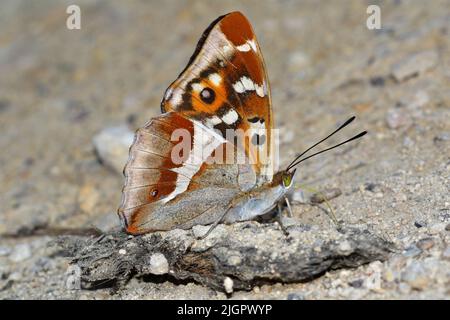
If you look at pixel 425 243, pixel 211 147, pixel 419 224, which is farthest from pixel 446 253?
pixel 211 147

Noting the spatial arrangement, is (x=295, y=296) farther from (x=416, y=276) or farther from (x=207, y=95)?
(x=207, y=95)

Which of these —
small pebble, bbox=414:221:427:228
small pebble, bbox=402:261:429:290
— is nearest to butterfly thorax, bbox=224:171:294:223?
small pebble, bbox=414:221:427:228

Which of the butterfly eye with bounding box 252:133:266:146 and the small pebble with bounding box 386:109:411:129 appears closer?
the butterfly eye with bounding box 252:133:266:146

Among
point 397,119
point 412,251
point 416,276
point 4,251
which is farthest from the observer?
point 397,119

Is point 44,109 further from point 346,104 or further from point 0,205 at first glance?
point 346,104

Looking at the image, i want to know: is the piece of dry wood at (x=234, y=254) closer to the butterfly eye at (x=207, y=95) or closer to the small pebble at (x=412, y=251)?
the small pebble at (x=412, y=251)

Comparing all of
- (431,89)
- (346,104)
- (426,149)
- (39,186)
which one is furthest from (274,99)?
(39,186)

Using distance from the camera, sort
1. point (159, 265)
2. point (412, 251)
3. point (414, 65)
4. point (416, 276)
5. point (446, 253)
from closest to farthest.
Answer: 1. point (416, 276)
2. point (446, 253)
3. point (412, 251)
4. point (159, 265)
5. point (414, 65)

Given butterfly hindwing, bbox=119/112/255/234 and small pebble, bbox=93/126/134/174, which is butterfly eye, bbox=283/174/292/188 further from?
small pebble, bbox=93/126/134/174
